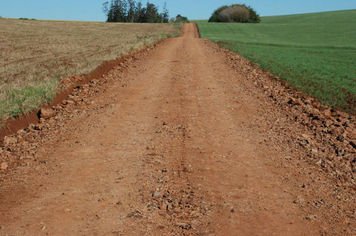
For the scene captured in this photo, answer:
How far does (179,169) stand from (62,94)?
6.30 meters

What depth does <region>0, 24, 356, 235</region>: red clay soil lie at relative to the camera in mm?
4539

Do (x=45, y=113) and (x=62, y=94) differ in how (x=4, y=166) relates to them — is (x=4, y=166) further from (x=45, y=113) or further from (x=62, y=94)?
(x=62, y=94)

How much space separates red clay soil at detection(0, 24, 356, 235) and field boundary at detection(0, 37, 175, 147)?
0.29 meters

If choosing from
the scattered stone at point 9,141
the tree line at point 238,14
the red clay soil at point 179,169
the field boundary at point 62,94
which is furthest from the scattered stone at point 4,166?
the tree line at point 238,14

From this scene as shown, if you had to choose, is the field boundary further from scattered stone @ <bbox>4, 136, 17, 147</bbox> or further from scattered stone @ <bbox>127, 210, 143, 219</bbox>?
scattered stone @ <bbox>127, 210, 143, 219</bbox>

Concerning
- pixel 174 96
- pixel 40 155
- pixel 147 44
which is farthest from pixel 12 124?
pixel 147 44

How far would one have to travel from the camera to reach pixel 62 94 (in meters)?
10.9

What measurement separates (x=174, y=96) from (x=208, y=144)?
383cm

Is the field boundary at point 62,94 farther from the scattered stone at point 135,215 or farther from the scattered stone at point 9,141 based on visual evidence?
the scattered stone at point 135,215

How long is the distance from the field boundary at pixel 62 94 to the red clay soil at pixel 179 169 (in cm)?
29

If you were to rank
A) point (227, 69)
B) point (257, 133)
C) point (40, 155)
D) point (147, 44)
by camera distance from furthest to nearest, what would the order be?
point (147, 44) < point (227, 69) < point (257, 133) < point (40, 155)

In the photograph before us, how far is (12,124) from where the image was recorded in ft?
26.9

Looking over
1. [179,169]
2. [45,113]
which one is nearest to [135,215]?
[179,169]

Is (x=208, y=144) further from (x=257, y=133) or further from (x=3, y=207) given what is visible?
(x=3, y=207)
